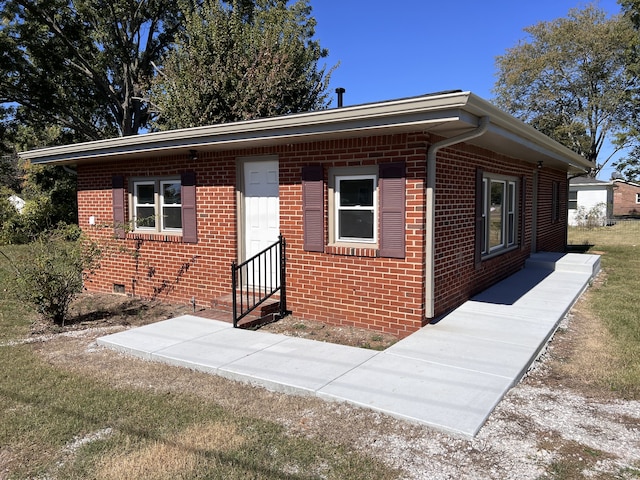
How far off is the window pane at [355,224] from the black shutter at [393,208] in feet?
1.17

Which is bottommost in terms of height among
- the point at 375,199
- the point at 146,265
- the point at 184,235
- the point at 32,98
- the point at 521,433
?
the point at 521,433

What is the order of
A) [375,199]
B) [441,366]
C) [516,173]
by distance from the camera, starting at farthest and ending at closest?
[516,173]
[375,199]
[441,366]

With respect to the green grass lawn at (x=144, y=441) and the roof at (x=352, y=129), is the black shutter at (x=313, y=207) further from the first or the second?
the green grass lawn at (x=144, y=441)

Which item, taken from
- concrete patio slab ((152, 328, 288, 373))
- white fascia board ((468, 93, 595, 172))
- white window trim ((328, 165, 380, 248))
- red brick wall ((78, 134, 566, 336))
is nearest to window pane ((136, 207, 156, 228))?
red brick wall ((78, 134, 566, 336))

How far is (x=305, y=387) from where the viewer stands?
4137 millimetres

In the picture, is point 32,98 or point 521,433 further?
point 32,98

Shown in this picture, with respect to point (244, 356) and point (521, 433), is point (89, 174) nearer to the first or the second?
point (244, 356)

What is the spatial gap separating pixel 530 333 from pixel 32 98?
21.6 meters

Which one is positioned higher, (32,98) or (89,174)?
(32,98)

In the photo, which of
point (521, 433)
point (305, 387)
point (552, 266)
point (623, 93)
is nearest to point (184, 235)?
point (305, 387)

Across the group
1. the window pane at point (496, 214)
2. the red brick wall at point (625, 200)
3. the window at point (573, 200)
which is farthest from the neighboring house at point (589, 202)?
the window pane at point (496, 214)

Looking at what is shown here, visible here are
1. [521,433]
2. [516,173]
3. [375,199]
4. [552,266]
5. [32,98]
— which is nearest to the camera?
[521,433]

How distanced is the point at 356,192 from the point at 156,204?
4.11m

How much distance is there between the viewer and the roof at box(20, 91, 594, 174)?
4.75m
